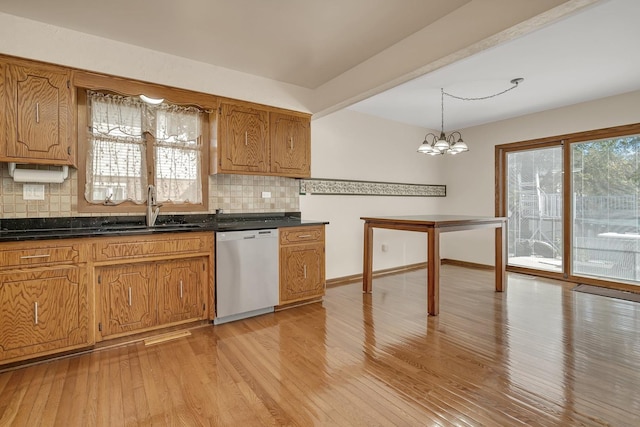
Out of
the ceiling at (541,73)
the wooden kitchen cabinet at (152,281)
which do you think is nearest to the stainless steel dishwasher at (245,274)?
the wooden kitchen cabinet at (152,281)

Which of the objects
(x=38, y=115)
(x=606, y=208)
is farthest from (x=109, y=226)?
(x=606, y=208)

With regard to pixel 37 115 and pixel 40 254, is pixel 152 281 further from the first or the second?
pixel 37 115

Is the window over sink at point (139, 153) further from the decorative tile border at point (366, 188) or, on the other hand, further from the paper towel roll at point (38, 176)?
the decorative tile border at point (366, 188)

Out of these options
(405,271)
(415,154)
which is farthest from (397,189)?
(405,271)

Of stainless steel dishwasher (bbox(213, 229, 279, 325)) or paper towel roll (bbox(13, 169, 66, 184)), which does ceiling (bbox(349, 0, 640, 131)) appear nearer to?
stainless steel dishwasher (bbox(213, 229, 279, 325))

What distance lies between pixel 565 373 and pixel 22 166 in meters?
4.26

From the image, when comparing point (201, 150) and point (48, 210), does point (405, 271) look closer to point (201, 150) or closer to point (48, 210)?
point (201, 150)

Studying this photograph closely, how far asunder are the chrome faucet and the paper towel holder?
2.07ft

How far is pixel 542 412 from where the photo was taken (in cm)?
168

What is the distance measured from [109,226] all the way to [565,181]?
575cm

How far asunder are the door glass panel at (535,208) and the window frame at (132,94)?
15.5 ft

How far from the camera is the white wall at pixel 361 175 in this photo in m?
4.27

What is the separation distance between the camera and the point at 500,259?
3965mm

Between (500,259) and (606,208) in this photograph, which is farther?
(606,208)
